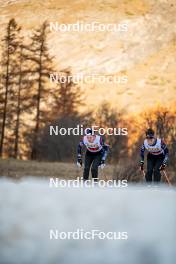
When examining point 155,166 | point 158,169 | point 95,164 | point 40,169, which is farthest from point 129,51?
point 95,164

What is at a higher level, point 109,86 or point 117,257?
point 109,86

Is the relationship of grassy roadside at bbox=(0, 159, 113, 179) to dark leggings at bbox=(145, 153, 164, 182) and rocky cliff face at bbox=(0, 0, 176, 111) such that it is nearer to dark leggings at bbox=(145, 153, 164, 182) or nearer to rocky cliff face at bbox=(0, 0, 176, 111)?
dark leggings at bbox=(145, 153, 164, 182)

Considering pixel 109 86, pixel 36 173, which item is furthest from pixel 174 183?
pixel 109 86

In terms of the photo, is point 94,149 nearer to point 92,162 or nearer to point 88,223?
point 92,162

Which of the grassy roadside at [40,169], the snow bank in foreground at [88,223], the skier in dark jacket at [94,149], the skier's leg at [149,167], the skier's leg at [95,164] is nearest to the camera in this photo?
the snow bank in foreground at [88,223]

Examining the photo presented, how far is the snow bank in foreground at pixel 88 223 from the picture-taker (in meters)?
6.02

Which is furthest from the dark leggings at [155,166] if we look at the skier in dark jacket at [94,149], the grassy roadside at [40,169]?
the grassy roadside at [40,169]

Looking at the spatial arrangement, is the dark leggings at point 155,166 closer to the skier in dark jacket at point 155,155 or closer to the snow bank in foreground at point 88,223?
the skier in dark jacket at point 155,155

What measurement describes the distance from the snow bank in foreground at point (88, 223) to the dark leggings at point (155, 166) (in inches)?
9.0

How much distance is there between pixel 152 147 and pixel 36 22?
13437 millimetres

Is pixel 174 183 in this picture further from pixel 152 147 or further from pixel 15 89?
pixel 15 89

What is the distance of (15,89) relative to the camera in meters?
24.8

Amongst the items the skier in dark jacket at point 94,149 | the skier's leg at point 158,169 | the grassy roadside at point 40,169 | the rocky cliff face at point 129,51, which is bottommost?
the grassy roadside at point 40,169

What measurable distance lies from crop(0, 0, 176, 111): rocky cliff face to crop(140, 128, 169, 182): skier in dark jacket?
36.2 ft
